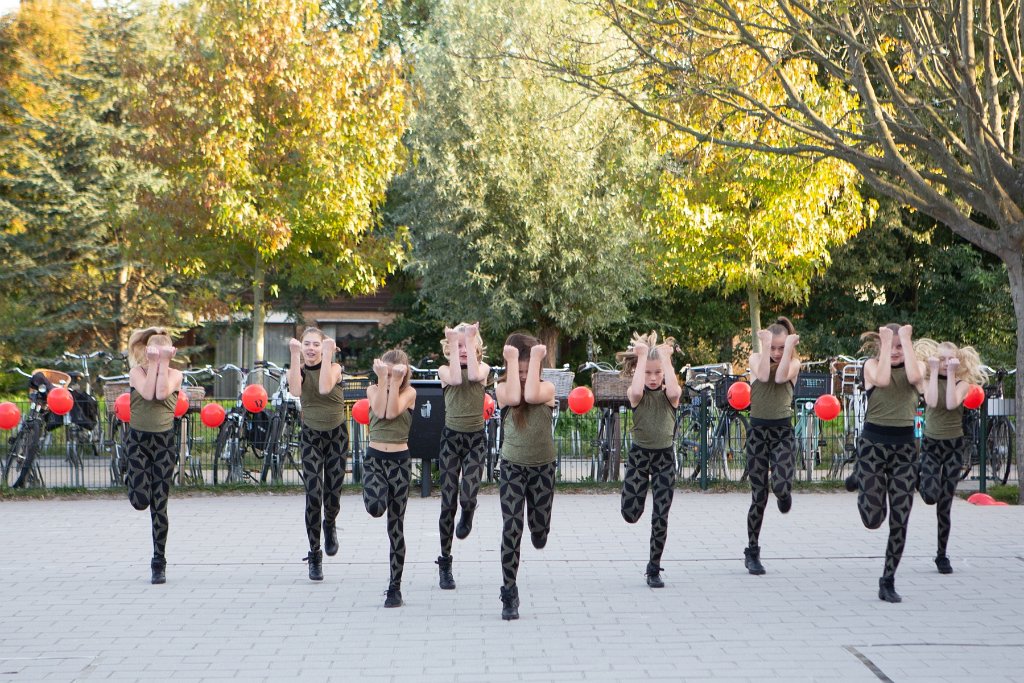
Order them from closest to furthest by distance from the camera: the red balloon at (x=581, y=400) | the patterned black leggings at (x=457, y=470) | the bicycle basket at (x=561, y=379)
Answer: the patterned black leggings at (x=457, y=470), the red balloon at (x=581, y=400), the bicycle basket at (x=561, y=379)

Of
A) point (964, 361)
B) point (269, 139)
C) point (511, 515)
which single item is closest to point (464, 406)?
point (511, 515)

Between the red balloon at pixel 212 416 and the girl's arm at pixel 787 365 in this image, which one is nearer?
the girl's arm at pixel 787 365

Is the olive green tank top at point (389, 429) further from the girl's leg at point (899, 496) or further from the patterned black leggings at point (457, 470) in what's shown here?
the girl's leg at point (899, 496)

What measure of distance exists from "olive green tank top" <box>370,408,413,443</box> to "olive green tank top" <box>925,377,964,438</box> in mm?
3676

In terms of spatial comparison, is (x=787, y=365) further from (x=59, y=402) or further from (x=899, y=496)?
(x=59, y=402)

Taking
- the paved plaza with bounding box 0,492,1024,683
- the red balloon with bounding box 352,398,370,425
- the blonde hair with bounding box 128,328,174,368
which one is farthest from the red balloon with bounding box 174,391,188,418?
the blonde hair with bounding box 128,328,174,368

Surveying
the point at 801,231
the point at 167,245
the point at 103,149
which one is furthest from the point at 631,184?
the point at 103,149

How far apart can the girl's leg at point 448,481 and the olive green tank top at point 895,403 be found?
265 centimetres

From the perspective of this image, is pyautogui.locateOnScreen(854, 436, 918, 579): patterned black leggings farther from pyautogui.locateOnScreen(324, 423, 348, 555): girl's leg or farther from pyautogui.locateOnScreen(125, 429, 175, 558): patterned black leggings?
pyautogui.locateOnScreen(125, 429, 175, 558): patterned black leggings

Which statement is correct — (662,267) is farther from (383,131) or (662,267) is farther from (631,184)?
(383,131)

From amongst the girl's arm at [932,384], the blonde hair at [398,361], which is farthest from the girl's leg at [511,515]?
the girl's arm at [932,384]

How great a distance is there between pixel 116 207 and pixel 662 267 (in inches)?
413

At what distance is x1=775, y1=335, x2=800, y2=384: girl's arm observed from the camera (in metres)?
7.79

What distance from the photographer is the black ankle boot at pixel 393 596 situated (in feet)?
22.8
